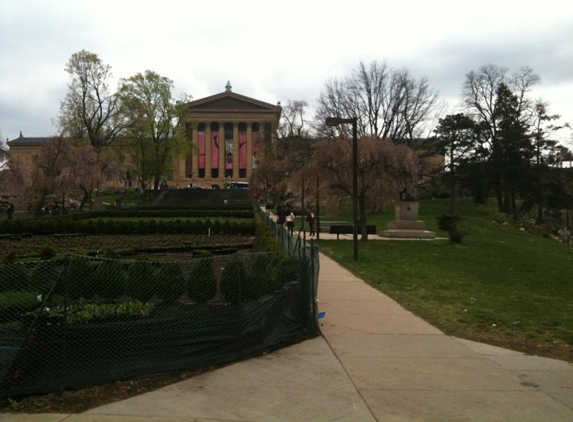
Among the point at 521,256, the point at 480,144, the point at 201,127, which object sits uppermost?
the point at 201,127

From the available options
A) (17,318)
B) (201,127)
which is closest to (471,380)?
(17,318)

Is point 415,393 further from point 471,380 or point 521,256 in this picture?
point 521,256

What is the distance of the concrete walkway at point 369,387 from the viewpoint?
532 centimetres

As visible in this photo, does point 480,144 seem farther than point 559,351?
Yes

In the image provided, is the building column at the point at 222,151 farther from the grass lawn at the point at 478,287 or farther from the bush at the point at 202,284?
the bush at the point at 202,284

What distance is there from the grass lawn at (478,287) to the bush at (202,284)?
4223 millimetres

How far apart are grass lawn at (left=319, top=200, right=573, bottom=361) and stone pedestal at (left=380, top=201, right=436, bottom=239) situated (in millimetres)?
2644

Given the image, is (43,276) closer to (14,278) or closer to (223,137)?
(14,278)

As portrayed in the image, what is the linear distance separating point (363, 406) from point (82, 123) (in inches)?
2436

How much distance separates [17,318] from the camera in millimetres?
5859

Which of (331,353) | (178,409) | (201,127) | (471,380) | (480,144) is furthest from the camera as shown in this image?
(201,127)

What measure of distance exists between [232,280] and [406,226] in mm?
25294

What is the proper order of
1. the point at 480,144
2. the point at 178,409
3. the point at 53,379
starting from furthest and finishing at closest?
the point at 480,144 → the point at 53,379 → the point at 178,409

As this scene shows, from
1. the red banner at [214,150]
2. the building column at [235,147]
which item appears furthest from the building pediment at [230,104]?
the red banner at [214,150]
